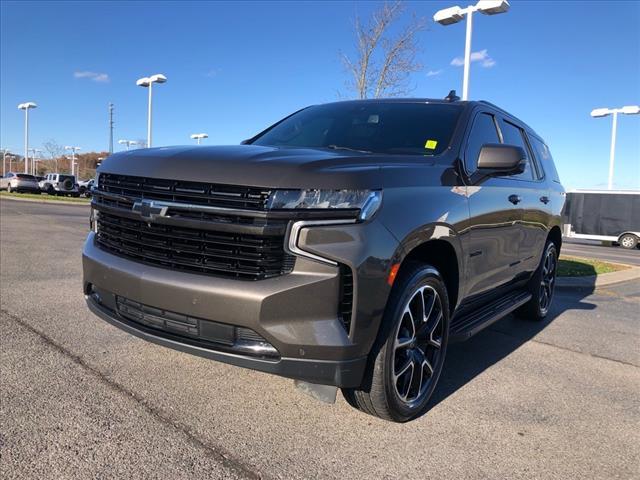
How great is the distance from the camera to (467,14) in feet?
37.3

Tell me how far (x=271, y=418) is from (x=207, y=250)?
106cm

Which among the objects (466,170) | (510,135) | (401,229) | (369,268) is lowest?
(369,268)

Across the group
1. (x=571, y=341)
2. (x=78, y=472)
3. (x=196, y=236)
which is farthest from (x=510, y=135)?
(x=78, y=472)

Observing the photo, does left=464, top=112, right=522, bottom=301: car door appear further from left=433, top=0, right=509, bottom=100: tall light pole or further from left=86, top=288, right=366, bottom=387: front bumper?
left=433, top=0, right=509, bottom=100: tall light pole

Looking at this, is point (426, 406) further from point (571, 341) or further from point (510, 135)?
point (510, 135)

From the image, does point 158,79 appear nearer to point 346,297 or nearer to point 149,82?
point 149,82

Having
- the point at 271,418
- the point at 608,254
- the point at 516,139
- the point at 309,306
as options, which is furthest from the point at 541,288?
the point at 608,254

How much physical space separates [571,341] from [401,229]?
128 inches

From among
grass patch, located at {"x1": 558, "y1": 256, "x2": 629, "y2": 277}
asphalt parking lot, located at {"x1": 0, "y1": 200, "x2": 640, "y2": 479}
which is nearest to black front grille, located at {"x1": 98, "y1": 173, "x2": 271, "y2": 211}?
asphalt parking lot, located at {"x1": 0, "y1": 200, "x2": 640, "y2": 479}

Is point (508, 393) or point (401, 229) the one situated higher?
point (401, 229)

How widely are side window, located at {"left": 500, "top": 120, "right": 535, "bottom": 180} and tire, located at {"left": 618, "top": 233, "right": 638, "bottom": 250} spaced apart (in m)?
18.4

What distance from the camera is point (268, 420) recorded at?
2881 millimetres

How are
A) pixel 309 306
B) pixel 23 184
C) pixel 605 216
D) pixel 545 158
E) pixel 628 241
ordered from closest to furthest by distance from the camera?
pixel 309 306, pixel 545 158, pixel 628 241, pixel 605 216, pixel 23 184

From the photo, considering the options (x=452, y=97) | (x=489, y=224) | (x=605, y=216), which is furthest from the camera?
(x=605, y=216)
